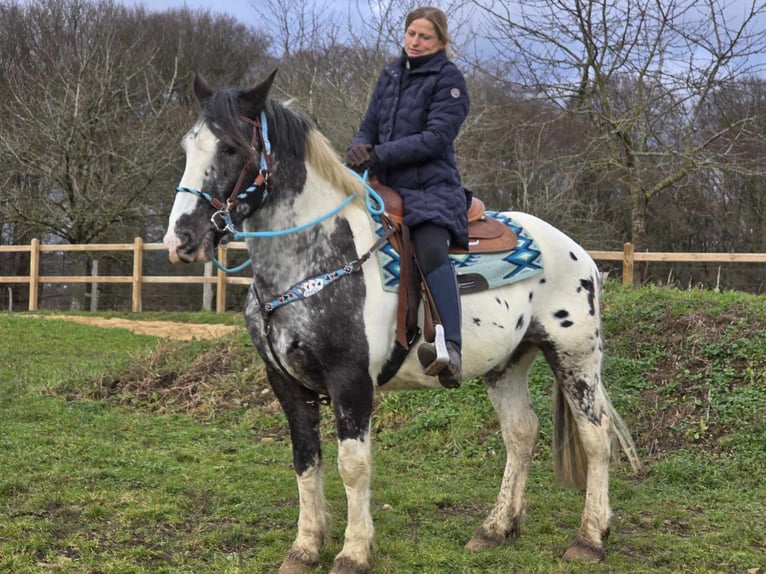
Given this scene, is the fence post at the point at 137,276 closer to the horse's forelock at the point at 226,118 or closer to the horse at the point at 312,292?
the horse at the point at 312,292

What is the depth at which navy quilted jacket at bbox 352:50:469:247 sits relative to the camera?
3.59 meters

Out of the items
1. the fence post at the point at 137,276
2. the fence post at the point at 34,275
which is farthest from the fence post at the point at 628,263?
the fence post at the point at 34,275

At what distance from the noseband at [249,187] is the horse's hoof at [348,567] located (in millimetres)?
1642

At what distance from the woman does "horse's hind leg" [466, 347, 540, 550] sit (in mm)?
829

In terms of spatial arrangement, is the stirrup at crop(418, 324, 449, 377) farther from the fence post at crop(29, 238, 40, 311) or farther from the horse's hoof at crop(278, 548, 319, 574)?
the fence post at crop(29, 238, 40, 311)

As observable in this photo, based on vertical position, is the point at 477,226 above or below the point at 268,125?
below

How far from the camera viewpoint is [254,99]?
330 centimetres

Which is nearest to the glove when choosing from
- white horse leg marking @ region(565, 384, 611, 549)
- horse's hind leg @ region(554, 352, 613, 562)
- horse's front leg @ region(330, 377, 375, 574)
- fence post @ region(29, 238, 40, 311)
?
horse's front leg @ region(330, 377, 375, 574)

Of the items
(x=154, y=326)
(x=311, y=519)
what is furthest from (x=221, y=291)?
(x=311, y=519)

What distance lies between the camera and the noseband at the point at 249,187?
10.3 ft

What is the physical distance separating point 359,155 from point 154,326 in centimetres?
1173

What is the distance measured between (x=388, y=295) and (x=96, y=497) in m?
2.49

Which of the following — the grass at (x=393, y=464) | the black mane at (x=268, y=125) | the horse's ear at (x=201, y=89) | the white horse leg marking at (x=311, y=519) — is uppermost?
the horse's ear at (x=201, y=89)

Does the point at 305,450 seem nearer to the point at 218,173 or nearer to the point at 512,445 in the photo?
the point at 512,445
